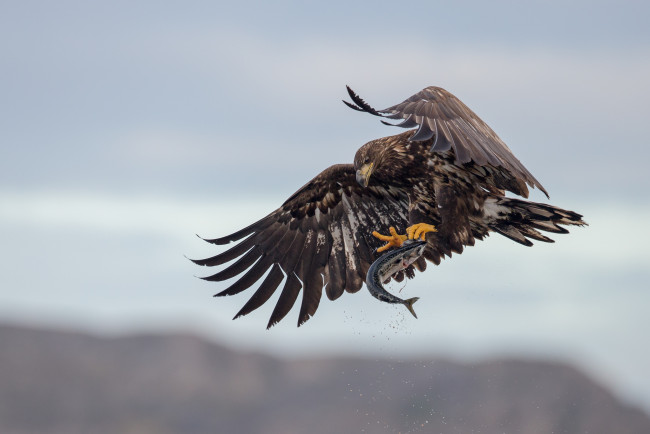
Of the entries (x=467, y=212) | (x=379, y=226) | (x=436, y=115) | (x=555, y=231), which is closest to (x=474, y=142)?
(x=436, y=115)

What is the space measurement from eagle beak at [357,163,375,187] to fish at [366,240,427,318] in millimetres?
766

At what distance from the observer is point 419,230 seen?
1166 centimetres

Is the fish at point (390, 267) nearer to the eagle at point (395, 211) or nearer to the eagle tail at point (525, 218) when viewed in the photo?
the eagle at point (395, 211)

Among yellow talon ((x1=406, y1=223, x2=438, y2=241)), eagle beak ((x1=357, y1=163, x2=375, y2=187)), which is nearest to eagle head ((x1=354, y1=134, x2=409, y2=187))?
eagle beak ((x1=357, y1=163, x2=375, y2=187))

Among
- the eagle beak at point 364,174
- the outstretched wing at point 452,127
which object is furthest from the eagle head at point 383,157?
the outstretched wing at point 452,127

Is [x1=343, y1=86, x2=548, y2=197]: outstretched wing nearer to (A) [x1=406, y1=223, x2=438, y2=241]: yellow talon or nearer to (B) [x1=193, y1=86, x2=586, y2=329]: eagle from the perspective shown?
(B) [x1=193, y1=86, x2=586, y2=329]: eagle

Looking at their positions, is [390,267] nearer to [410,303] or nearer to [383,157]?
[410,303]

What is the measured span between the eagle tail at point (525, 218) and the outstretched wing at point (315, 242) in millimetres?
1317

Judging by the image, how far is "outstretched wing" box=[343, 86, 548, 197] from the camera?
387 inches

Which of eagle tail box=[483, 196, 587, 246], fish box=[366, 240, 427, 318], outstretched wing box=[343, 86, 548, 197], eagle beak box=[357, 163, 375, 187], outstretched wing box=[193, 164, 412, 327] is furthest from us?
outstretched wing box=[193, 164, 412, 327]

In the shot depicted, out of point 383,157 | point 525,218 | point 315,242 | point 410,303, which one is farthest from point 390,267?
point 315,242

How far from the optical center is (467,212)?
38.7ft

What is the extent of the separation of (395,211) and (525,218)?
180 cm

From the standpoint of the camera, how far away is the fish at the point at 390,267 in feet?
33.8
